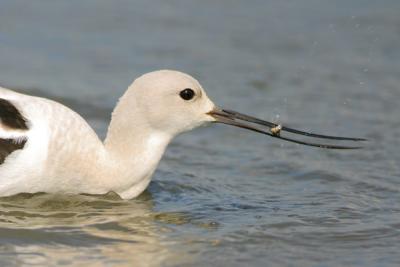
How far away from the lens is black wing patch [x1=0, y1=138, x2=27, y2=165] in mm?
7844

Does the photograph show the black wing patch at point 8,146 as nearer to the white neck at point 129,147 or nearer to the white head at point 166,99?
the white neck at point 129,147

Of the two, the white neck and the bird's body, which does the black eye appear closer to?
the white neck

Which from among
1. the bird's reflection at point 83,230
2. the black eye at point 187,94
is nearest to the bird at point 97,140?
the black eye at point 187,94

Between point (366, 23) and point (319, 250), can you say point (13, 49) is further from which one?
point (319, 250)

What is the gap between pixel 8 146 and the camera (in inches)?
309

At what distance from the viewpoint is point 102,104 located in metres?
11.3

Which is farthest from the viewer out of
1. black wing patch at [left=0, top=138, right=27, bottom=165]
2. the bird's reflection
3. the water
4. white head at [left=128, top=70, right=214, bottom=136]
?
white head at [left=128, top=70, right=214, bottom=136]

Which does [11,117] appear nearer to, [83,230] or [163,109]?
[83,230]

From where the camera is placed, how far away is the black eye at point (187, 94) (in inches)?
327

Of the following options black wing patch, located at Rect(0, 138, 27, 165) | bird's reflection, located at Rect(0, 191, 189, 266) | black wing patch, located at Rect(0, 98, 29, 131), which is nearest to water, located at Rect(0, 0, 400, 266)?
bird's reflection, located at Rect(0, 191, 189, 266)

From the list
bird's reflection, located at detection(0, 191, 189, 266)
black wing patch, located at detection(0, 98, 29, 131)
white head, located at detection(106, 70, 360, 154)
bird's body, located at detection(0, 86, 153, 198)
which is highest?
white head, located at detection(106, 70, 360, 154)

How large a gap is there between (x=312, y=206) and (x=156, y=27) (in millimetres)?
6033

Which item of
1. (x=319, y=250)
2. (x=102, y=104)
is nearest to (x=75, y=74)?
(x=102, y=104)

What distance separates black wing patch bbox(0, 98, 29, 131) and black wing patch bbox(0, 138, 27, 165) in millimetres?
106
